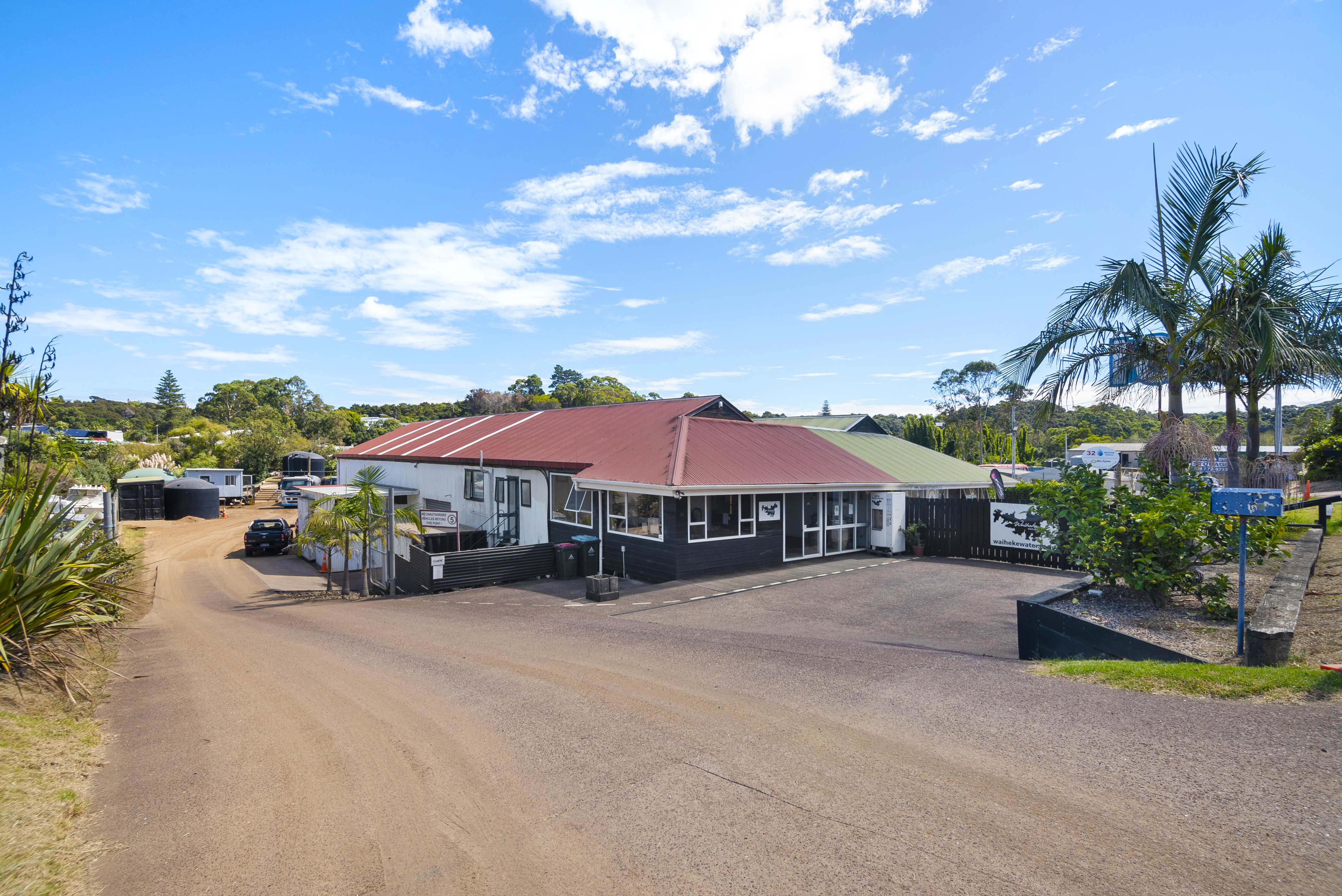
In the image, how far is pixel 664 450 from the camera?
57.4 feet

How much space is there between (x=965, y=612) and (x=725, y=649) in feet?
17.9

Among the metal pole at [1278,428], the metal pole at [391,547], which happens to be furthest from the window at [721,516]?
the metal pole at [1278,428]

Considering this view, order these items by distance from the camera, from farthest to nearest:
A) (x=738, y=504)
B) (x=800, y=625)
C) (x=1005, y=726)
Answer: (x=738, y=504) → (x=800, y=625) → (x=1005, y=726)

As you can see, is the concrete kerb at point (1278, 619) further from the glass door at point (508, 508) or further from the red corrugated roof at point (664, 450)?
the glass door at point (508, 508)

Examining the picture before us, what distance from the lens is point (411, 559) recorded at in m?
17.2

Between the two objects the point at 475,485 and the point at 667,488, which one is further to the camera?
the point at 475,485

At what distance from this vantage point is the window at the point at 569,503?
1836cm

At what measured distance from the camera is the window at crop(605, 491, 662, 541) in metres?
16.1

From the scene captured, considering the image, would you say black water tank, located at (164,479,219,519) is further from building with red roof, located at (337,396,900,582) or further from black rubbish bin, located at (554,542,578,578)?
black rubbish bin, located at (554,542,578,578)

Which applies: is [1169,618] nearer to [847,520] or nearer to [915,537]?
[915,537]

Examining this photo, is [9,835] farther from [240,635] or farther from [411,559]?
[411,559]

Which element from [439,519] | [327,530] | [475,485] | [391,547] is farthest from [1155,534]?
[475,485]

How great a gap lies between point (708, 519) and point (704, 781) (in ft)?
37.0

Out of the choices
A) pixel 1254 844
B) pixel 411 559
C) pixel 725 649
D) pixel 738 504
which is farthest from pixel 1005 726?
pixel 411 559
